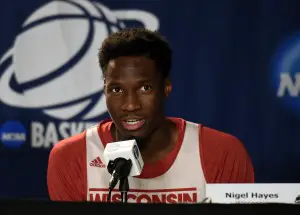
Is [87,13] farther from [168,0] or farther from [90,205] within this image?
[90,205]

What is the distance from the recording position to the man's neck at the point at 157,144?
1.58m

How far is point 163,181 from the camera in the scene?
1.54 meters

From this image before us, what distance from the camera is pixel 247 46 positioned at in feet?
7.88

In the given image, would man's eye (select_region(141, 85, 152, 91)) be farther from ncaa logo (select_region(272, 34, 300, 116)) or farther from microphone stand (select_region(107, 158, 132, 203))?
ncaa logo (select_region(272, 34, 300, 116))

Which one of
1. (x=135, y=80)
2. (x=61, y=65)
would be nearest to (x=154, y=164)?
(x=135, y=80)

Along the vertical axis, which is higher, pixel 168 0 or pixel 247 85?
pixel 168 0

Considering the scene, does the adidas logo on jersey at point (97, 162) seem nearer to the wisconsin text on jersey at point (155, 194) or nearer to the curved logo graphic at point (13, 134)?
the wisconsin text on jersey at point (155, 194)

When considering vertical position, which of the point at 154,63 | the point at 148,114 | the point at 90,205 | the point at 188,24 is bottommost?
the point at 90,205

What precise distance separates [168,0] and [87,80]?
18.7 inches

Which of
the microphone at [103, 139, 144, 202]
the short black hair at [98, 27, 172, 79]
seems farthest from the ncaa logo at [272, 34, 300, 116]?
the microphone at [103, 139, 144, 202]

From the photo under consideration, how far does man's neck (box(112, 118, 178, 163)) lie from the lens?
62.2 inches

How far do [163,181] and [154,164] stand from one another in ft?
0.17

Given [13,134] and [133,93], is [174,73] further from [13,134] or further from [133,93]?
[133,93]

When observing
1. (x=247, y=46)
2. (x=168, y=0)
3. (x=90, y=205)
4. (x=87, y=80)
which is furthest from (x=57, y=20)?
(x=90, y=205)
